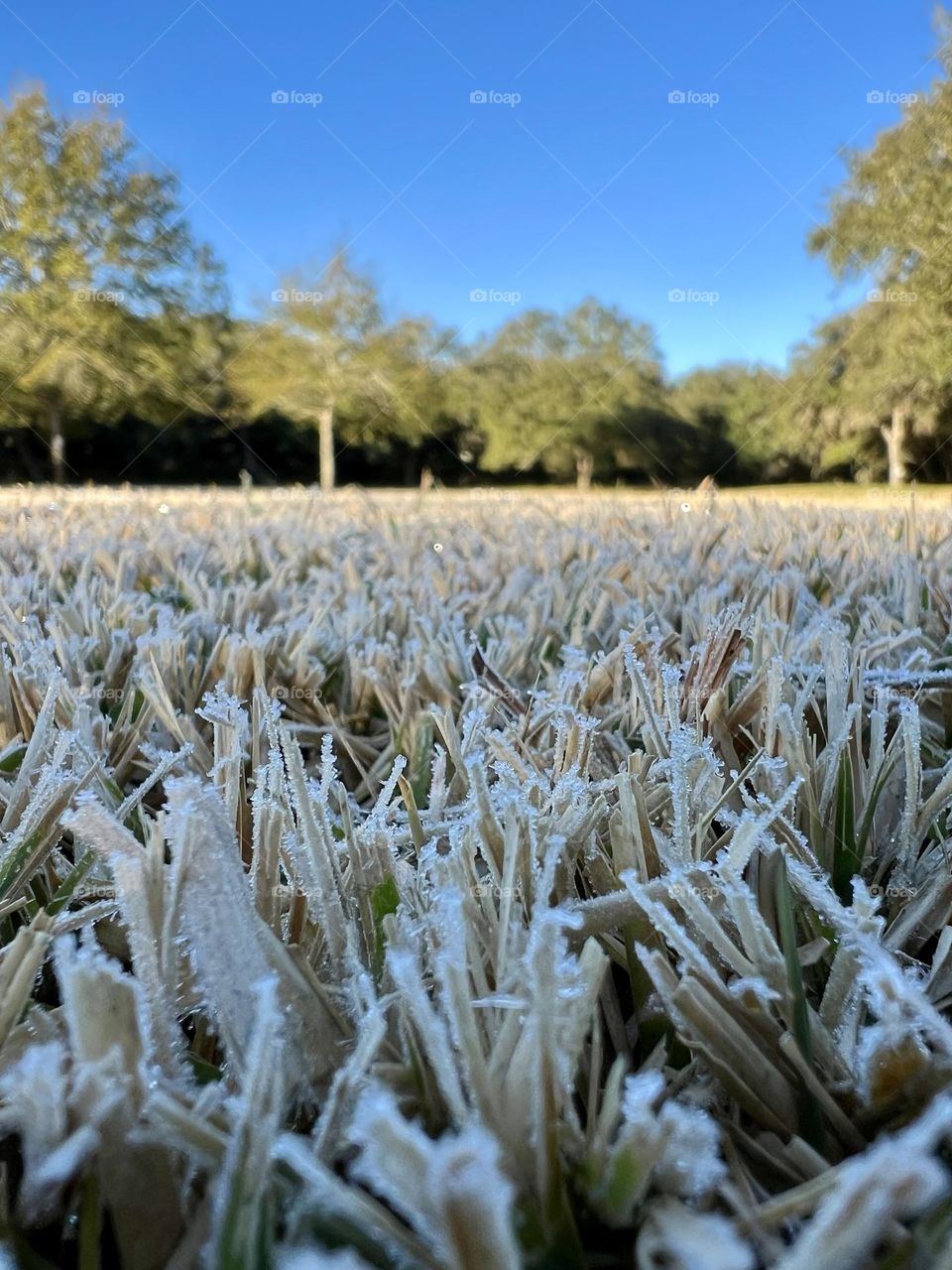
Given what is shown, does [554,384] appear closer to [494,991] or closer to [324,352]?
[324,352]

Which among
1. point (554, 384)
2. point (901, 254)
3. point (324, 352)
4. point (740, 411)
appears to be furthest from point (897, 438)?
point (324, 352)

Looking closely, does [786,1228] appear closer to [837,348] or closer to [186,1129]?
[186,1129]

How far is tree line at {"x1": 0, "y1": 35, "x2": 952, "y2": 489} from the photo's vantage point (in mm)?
17469

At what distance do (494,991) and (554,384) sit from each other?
3274cm

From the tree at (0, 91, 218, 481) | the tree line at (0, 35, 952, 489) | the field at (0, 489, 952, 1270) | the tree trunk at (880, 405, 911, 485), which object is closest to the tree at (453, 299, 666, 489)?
the tree line at (0, 35, 952, 489)

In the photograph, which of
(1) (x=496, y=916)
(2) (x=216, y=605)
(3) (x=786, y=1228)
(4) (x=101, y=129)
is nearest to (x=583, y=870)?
(1) (x=496, y=916)

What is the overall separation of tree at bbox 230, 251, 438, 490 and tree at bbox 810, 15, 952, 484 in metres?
11.6

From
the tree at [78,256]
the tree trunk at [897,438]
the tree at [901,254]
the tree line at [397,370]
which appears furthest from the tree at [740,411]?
the tree at [78,256]

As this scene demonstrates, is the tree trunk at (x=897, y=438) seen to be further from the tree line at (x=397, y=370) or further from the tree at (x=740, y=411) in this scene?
the tree at (x=740, y=411)

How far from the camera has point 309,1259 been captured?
20 cm

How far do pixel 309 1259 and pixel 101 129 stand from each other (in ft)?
69.6

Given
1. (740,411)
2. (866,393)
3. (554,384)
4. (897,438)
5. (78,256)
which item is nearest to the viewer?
(78,256)

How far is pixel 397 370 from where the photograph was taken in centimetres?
2584

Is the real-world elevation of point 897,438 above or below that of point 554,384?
below
